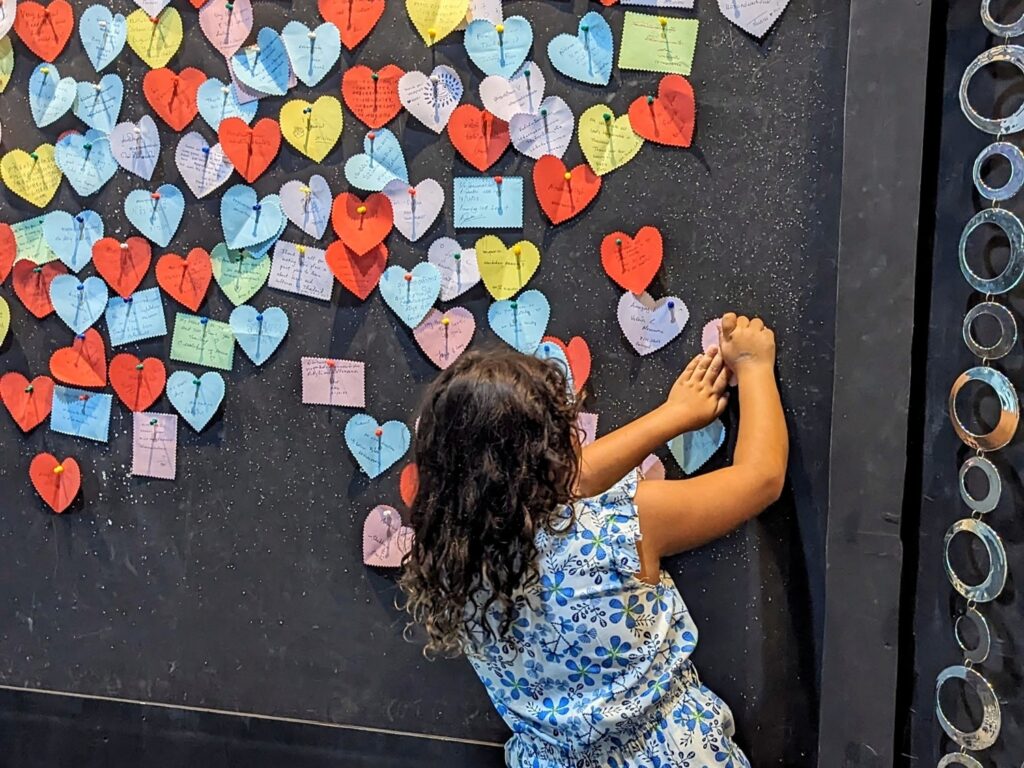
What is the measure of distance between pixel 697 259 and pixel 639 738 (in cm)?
59

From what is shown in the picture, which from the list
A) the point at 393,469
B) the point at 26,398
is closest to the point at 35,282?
the point at 26,398

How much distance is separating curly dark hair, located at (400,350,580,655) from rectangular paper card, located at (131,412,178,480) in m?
0.56

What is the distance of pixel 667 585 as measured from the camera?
3.43 ft

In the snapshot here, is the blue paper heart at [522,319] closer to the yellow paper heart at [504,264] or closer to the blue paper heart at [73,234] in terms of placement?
the yellow paper heart at [504,264]

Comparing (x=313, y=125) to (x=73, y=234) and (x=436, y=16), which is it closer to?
(x=436, y=16)

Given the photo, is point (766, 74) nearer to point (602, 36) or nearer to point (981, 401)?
point (602, 36)

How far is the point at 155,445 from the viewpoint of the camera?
1.37 meters

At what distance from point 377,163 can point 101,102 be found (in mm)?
435

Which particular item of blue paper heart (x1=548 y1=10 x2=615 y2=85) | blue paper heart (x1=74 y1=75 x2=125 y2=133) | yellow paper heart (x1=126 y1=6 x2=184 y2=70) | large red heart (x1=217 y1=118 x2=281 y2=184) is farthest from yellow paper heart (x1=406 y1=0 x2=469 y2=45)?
blue paper heart (x1=74 y1=75 x2=125 y2=133)

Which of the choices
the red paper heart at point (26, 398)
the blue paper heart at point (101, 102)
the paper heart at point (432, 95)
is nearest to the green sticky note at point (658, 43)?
the paper heart at point (432, 95)

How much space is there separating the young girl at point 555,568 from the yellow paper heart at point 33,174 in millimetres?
785

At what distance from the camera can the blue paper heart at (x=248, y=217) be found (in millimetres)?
1291

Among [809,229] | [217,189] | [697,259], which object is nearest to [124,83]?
[217,189]

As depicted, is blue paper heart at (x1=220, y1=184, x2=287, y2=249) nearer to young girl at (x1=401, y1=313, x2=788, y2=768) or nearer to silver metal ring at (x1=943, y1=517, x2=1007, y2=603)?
young girl at (x1=401, y1=313, x2=788, y2=768)
